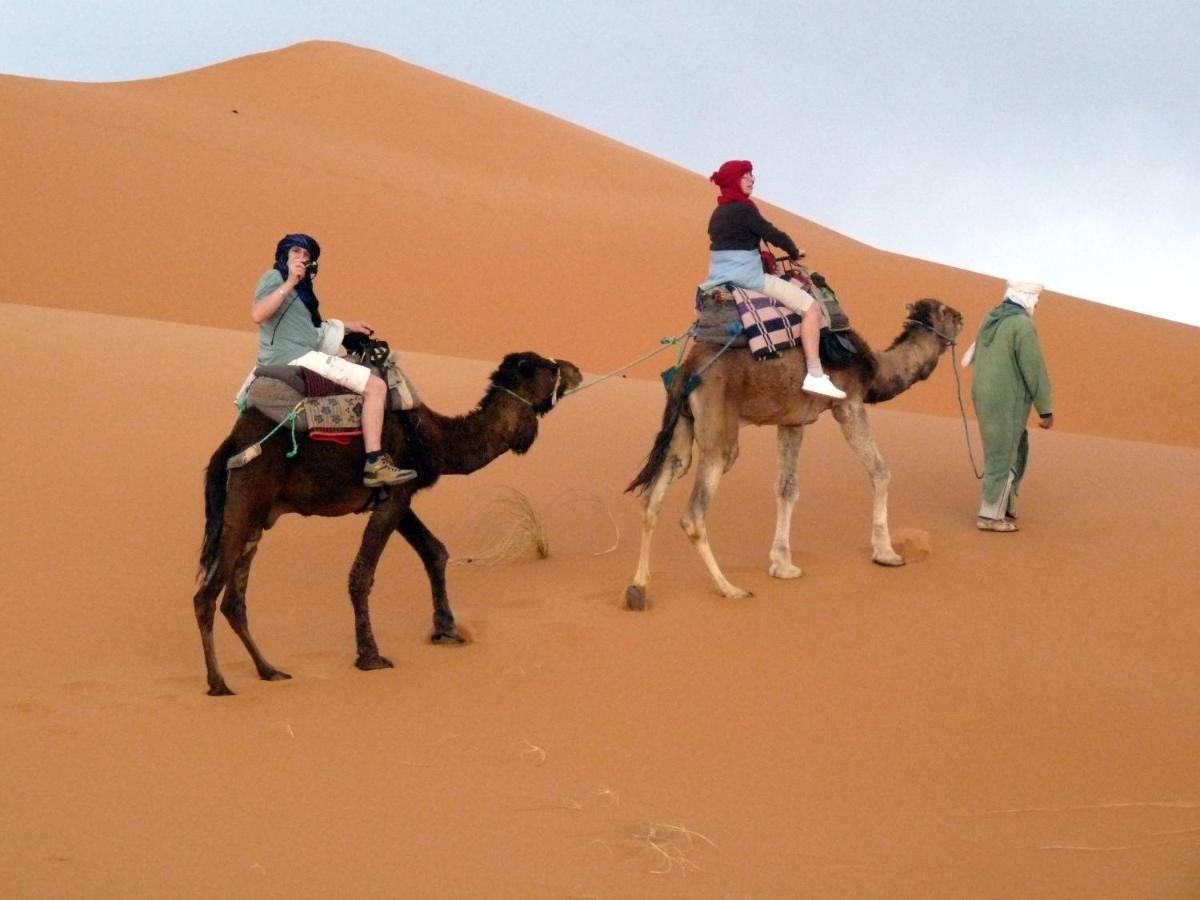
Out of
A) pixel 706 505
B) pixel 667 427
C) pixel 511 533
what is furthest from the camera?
pixel 511 533

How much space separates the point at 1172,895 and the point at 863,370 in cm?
555

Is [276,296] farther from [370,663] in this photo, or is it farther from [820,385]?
[820,385]

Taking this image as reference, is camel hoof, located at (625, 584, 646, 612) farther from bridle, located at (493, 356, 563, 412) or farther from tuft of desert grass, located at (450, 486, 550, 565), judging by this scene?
tuft of desert grass, located at (450, 486, 550, 565)

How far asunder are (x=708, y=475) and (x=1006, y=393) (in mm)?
3111

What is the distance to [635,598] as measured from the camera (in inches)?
348

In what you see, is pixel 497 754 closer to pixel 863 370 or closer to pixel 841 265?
pixel 863 370

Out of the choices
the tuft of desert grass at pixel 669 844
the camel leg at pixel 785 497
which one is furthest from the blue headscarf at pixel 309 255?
the tuft of desert grass at pixel 669 844

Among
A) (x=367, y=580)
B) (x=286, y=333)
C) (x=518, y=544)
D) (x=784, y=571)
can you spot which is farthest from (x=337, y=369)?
(x=784, y=571)

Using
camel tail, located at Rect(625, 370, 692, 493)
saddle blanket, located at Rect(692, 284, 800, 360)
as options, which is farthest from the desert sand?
saddle blanket, located at Rect(692, 284, 800, 360)

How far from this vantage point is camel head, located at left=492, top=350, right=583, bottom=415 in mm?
8805

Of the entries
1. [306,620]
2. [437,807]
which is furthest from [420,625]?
[437,807]

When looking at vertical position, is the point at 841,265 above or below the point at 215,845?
above

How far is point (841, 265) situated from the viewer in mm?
35500

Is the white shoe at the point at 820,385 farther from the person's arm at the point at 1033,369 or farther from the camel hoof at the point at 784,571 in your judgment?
the person's arm at the point at 1033,369
